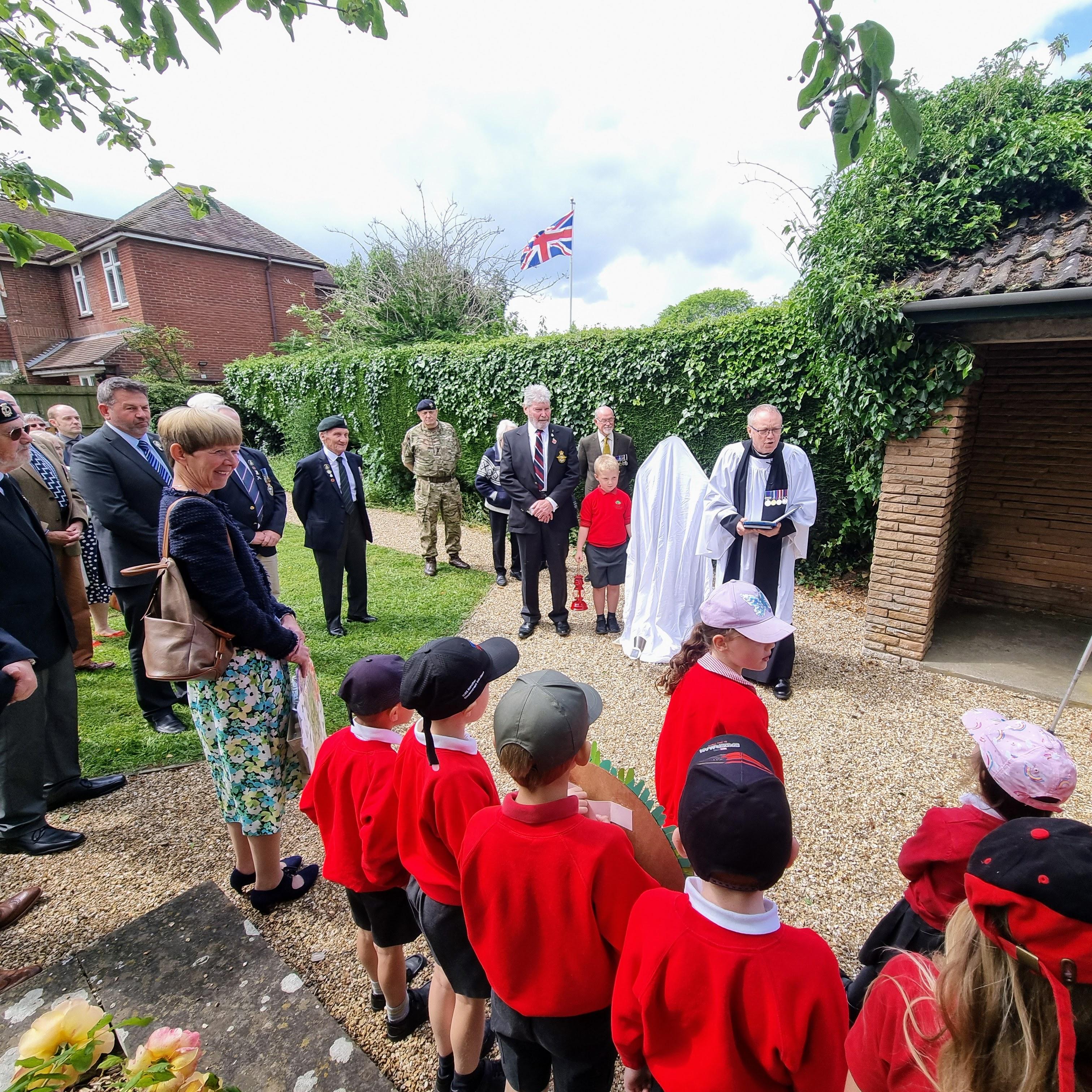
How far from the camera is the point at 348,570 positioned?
6.16 meters

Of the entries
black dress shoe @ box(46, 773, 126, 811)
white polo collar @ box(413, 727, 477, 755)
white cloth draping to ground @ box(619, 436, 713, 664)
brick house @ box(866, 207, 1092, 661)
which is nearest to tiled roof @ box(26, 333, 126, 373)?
black dress shoe @ box(46, 773, 126, 811)

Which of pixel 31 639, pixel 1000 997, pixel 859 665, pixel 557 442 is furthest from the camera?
pixel 557 442

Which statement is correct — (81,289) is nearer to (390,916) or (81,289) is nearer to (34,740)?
(34,740)

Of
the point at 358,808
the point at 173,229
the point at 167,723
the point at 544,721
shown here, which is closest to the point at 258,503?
the point at 167,723

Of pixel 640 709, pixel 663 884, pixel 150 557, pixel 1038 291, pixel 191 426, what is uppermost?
pixel 1038 291

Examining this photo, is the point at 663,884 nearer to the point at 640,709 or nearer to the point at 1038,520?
the point at 640,709

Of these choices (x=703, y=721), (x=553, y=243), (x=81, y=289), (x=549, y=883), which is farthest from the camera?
(x=81, y=289)

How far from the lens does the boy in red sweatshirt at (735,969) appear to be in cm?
114

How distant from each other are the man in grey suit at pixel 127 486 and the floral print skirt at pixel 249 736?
155 cm

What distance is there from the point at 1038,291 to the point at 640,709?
402cm

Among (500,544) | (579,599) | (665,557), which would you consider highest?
(665,557)

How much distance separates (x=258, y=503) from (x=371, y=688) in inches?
137

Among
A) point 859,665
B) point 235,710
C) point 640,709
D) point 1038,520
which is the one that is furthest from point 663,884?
point 1038,520

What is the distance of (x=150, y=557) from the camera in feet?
13.2
